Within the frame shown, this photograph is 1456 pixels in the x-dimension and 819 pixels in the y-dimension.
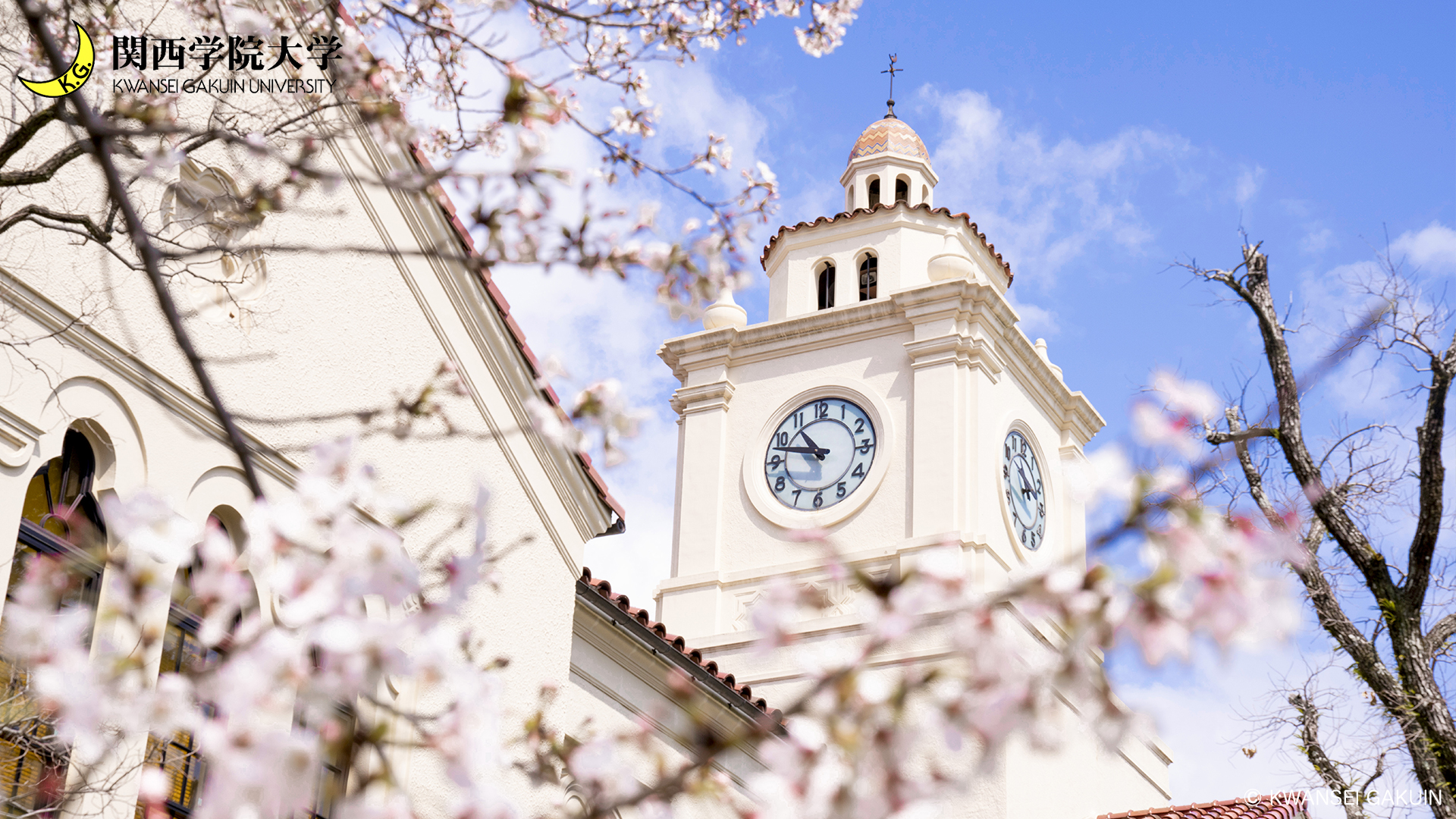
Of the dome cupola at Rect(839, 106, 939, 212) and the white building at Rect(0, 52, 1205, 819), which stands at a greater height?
the dome cupola at Rect(839, 106, 939, 212)

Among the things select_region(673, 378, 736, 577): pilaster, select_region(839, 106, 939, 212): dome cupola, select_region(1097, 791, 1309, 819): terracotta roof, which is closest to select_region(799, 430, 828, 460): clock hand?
select_region(673, 378, 736, 577): pilaster

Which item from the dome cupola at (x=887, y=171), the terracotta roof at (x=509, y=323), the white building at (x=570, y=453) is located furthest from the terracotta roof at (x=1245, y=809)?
the dome cupola at (x=887, y=171)

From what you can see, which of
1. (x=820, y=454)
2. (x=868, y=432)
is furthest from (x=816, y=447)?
(x=868, y=432)

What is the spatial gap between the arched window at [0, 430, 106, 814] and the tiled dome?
2229 cm

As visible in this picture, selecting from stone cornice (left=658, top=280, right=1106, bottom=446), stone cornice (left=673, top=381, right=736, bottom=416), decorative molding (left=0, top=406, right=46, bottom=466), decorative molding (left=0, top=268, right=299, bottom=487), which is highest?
stone cornice (left=658, top=280, right=1106, bottom=446)

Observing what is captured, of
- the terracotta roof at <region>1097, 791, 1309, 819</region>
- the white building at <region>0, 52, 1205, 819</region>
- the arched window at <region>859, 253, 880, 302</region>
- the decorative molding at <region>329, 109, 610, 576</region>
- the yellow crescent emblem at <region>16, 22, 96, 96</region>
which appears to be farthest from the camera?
the arched window at <region>859, 253, 880, 302</region>

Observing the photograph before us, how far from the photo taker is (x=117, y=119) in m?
5.52

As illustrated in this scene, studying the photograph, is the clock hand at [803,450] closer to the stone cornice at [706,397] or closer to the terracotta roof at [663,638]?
the stone cornice at [706,397]

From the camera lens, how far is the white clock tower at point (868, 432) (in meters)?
23.2

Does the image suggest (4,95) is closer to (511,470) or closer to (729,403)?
(511,470)

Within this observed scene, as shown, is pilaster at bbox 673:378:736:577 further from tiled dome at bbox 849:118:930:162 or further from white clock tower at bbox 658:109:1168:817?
tiled dome at bbox 849:118:930:162

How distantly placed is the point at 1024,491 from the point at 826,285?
5.01 meters

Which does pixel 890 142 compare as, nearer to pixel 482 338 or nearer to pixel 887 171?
pixel 887 171

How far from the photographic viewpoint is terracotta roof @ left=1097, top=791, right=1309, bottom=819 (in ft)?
50.6
